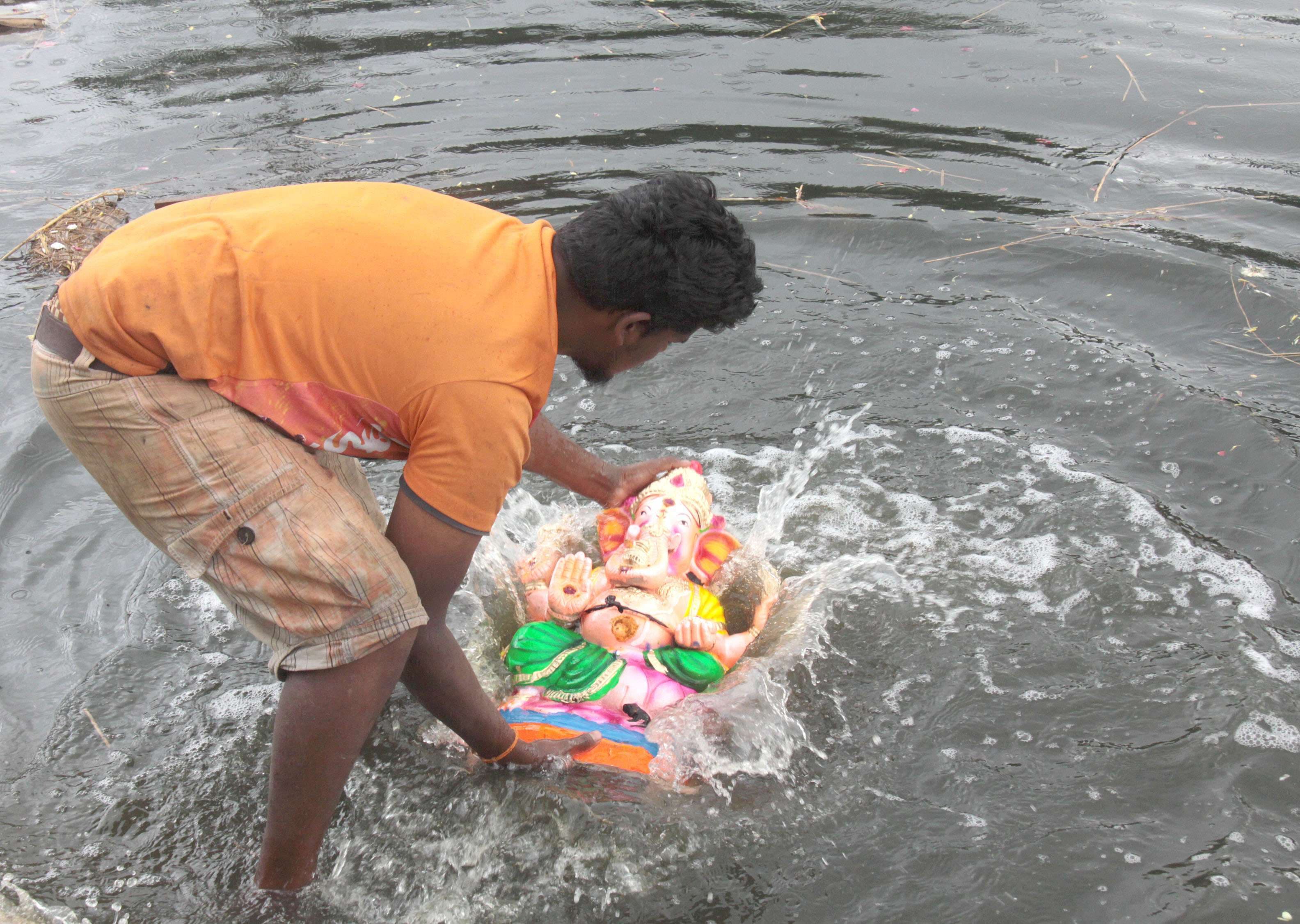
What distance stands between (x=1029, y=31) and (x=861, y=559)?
6.19 metres

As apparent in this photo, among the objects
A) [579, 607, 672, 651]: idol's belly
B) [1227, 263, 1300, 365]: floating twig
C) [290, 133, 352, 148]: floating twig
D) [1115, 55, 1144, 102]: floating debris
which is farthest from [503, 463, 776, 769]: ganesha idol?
[1115, 55, 1144, 102]: floating debris

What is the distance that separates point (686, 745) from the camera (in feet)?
10.9

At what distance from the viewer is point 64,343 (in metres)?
2.21

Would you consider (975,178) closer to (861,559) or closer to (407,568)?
(861,559)

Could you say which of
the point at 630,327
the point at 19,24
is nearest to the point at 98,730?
the point at 630,327

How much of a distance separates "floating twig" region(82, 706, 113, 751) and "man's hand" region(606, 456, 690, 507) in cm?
177

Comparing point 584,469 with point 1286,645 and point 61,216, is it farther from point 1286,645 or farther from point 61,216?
point 61,216

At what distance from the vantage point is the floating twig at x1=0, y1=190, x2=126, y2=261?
5918 mm

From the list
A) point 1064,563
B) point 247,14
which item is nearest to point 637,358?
point 1064,563

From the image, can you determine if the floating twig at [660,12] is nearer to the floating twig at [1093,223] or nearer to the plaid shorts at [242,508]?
the floating twig at [1093,223]

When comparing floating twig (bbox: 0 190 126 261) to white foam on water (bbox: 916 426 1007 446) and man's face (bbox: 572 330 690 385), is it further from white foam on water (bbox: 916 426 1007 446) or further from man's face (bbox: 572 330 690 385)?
white foam on water (bbox: 916 426 1007 446)

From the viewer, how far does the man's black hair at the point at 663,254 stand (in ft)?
7.51

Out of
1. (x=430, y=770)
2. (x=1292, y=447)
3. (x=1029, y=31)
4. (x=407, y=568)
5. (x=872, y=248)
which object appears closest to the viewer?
(x=407, y=568)

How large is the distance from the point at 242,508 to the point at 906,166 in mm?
5374
